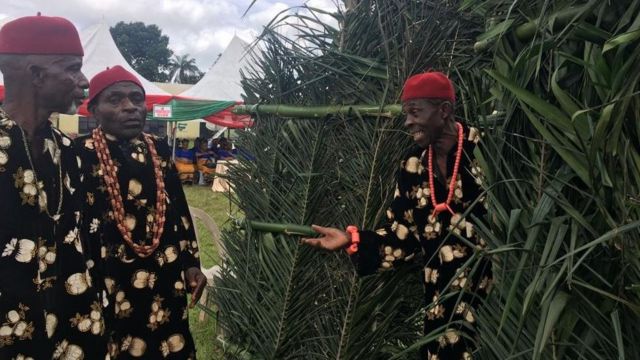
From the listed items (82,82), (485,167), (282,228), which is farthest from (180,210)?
(485,167)

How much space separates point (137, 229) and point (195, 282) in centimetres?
38

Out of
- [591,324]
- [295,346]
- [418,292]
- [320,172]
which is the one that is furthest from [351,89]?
[591,324]

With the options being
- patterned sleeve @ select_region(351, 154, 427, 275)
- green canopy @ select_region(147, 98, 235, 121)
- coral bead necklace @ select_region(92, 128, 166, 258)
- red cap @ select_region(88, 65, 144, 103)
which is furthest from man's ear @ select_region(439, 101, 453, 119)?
green canopy @ select_region(147, 98, 235, 121)

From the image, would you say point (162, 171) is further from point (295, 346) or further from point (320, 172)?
point (295, 346)

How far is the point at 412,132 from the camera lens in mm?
2135

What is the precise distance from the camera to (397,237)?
2246 millimetres

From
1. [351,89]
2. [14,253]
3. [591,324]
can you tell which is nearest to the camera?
Answer: [591,324]

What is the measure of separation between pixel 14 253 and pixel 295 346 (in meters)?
1.27

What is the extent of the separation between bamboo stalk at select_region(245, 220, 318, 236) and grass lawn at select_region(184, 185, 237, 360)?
32cm

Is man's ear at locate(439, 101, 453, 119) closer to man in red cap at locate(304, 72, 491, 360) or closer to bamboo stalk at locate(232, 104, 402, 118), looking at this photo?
man in red cap at locate(304, 72, 491, 360)

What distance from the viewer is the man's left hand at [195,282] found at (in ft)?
9.01

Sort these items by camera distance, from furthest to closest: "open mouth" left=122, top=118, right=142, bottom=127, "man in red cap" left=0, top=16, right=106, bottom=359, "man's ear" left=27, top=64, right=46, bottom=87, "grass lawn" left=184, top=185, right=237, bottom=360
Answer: "grass lawn" left=184, top=185, right=237, bottom=360
"open mouth" left=122, top=118, right=142, bottom=127
"man's ear" left=27, top=64, right=46, bottom=87
"man in red cap" left=0, top=16, right=106, bottom=359

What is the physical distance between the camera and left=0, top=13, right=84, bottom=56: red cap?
77.6 inches

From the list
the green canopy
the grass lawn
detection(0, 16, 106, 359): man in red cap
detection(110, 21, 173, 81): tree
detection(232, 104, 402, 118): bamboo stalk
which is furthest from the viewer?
detection(110, 21, 173, 81): tree
